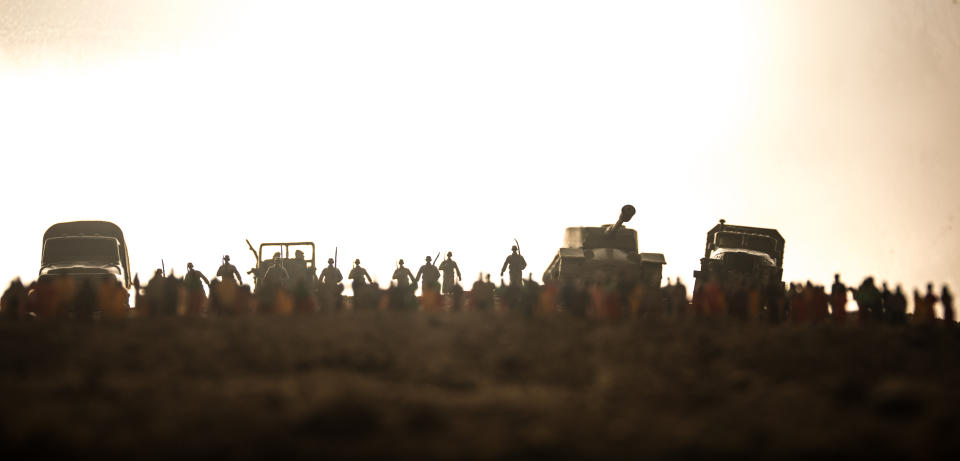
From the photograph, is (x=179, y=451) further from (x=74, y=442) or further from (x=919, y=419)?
(x=919, y=419)

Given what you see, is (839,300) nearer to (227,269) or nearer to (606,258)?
(606,258)

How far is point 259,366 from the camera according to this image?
13945 mm

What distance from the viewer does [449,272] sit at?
1104 inches

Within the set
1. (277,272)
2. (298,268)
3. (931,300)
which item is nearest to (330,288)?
(277,272)

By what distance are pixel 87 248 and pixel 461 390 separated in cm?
1725

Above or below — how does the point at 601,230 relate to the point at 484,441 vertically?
above

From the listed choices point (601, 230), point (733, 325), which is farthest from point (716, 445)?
point (601, 230)

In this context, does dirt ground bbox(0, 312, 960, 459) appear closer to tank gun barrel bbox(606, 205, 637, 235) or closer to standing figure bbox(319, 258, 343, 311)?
standing figure bbox(319, 258, 343, 311)

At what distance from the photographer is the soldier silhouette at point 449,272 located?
2759cm

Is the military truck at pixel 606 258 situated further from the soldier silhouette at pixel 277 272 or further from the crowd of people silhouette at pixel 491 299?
the soldier silhouette at pixel 277 272

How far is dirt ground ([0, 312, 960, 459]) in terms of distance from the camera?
33.8 ft

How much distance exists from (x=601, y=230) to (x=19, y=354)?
18.1m

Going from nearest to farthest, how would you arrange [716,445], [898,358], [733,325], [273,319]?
[716,445] → [898,358] → [273,319] → [733,325]

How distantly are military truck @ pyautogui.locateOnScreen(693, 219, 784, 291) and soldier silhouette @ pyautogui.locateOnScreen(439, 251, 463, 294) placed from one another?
6755mm
